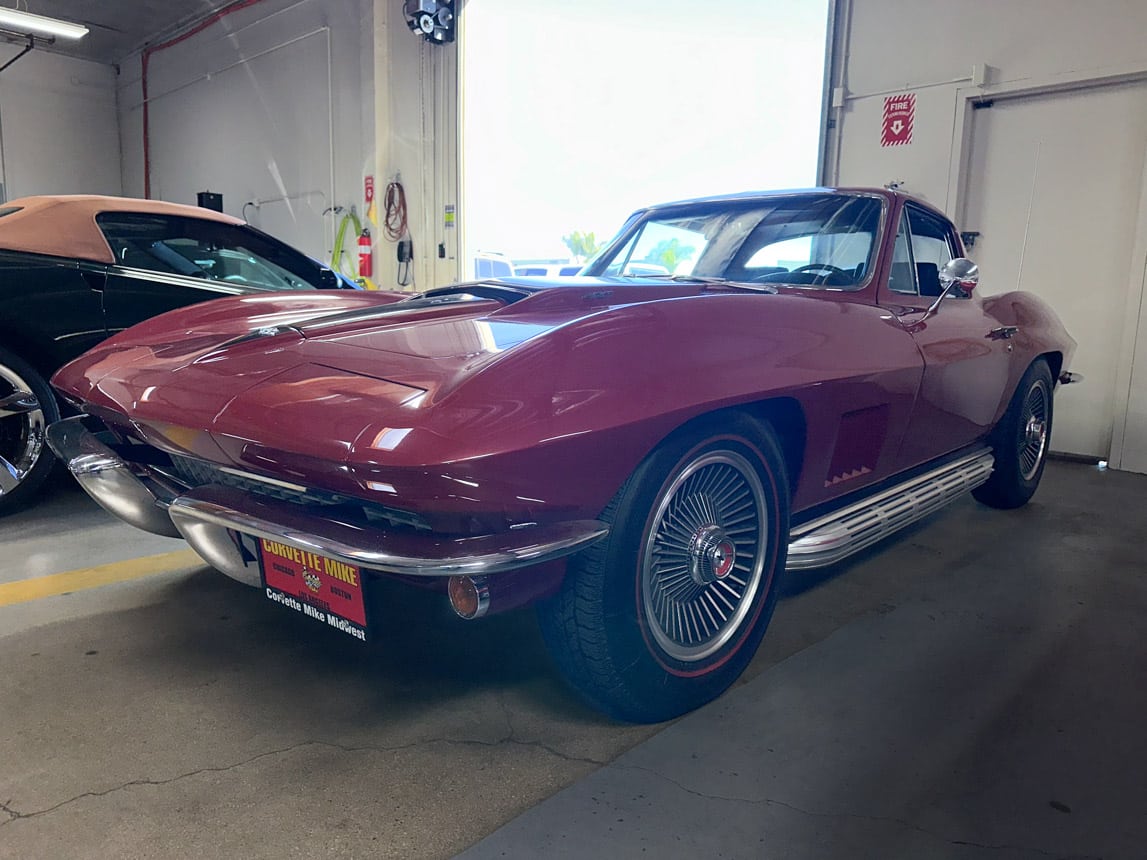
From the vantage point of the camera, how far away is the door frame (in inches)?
187

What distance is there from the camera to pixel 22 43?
11.6 meters

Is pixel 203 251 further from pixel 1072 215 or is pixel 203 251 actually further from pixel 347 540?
pixel 1072 215

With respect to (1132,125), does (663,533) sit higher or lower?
lower

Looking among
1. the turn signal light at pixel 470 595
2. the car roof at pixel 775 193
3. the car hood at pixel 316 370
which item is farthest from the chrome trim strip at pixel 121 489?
the car roof at pixel 775 193

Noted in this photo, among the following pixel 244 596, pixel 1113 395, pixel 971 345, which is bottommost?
pixel 244 596

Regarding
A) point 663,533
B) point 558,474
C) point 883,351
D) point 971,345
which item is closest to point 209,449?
point 558,474

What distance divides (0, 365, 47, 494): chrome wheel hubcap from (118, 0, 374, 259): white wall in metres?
5.94

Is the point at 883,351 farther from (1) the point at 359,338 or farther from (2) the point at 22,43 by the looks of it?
(2) the point at 22,43

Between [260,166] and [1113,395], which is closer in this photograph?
[1113,395]

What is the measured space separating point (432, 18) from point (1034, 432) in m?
6.49

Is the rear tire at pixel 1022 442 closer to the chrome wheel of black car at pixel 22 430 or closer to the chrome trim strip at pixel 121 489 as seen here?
the chrome trim strip at pixel 121 489

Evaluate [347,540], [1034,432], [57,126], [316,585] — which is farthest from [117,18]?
[347,540]

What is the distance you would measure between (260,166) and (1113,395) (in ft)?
30.5

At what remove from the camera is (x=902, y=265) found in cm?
268
